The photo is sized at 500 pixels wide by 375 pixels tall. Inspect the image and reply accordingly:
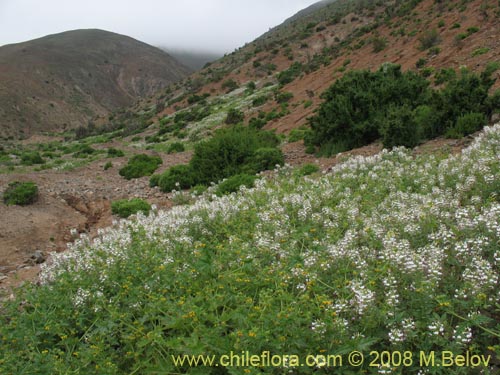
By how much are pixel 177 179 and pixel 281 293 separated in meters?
10.3

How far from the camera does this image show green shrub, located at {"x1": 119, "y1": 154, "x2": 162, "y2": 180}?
16250 mm

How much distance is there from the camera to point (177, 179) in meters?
13.2

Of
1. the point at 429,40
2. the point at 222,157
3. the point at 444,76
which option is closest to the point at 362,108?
the point at 222,157

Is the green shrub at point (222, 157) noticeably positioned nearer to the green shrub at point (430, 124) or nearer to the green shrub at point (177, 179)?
the green shrub at point (177, 179)

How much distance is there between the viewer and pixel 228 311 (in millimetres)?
3369

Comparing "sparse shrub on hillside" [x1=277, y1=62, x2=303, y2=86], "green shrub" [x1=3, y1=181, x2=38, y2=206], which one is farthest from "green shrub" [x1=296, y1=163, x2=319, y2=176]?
"sparse shrub on hillside" [x1=277, y1=62, x2=303, y2=86]

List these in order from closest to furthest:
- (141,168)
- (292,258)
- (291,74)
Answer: (292,258) < (141,168) < (291,74)

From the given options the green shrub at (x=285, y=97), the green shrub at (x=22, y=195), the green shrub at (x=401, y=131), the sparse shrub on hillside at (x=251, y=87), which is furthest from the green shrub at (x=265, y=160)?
the sparse shrub on hillside at (x=251, y=87)

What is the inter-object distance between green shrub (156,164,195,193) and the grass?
23.0 feet

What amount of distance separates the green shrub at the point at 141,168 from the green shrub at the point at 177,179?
107 inches

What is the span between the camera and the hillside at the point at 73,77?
276 ft

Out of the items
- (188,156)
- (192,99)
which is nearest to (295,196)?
(188,156)

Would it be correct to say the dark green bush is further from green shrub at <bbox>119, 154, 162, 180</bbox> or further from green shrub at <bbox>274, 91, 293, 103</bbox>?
green shrub at <bbox>274, 91, 293, 103</bbox>

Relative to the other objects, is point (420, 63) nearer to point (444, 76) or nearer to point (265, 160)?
point (444, 76)
